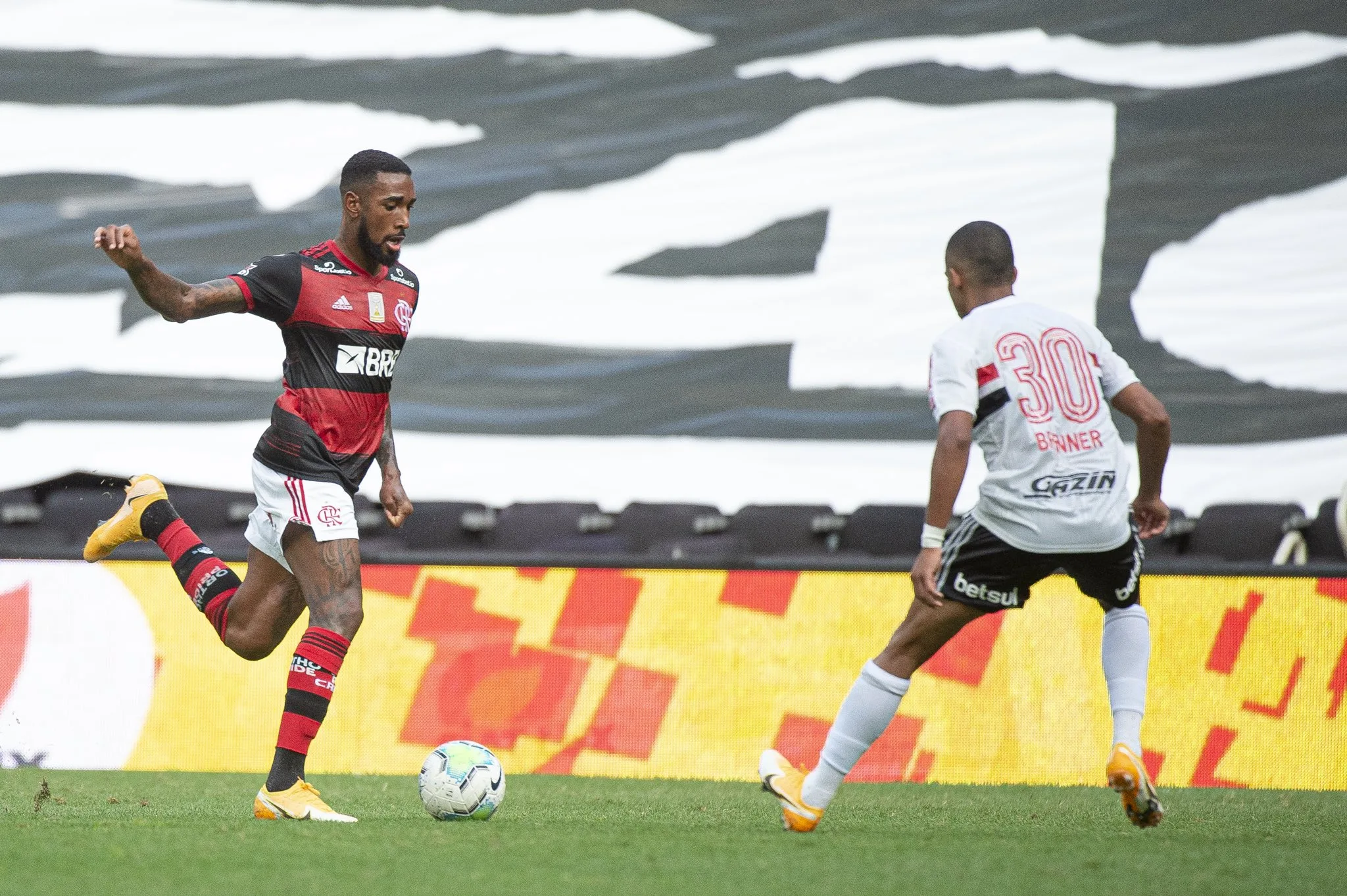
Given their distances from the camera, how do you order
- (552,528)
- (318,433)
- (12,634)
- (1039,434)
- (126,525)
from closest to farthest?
(1039,434)
(318,433)
(126,525)
(12,634)
(552,528)

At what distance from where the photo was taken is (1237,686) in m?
7.22

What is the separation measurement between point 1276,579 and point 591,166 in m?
5.84

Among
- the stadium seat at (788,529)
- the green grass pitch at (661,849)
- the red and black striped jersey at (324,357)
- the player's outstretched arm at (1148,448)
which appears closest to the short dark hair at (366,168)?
the red and black striped jersey at (324,357)

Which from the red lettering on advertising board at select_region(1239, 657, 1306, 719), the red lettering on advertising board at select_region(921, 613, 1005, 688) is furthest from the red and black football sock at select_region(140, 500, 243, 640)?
the red lettering on advertising board at select_region(1239, 657, 1306, 719)

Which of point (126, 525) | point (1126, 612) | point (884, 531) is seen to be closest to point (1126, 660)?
point (1126, 612)

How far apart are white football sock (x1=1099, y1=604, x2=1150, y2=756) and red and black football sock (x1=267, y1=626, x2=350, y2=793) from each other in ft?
8.01

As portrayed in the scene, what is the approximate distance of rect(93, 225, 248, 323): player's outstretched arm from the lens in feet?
15.0

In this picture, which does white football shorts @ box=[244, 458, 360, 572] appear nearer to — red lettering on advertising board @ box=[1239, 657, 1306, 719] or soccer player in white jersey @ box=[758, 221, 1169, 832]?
soccer player in white jersey @ box=[758, 221, 1169, 832]

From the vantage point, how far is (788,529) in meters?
9.84

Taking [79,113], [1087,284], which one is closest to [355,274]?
[1087,284]

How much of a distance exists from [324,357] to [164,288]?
2.06ft

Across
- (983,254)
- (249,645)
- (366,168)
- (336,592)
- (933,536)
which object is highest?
(366,168)

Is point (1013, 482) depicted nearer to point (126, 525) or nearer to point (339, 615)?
point (339, 615)

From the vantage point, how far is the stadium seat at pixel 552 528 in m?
9.68
